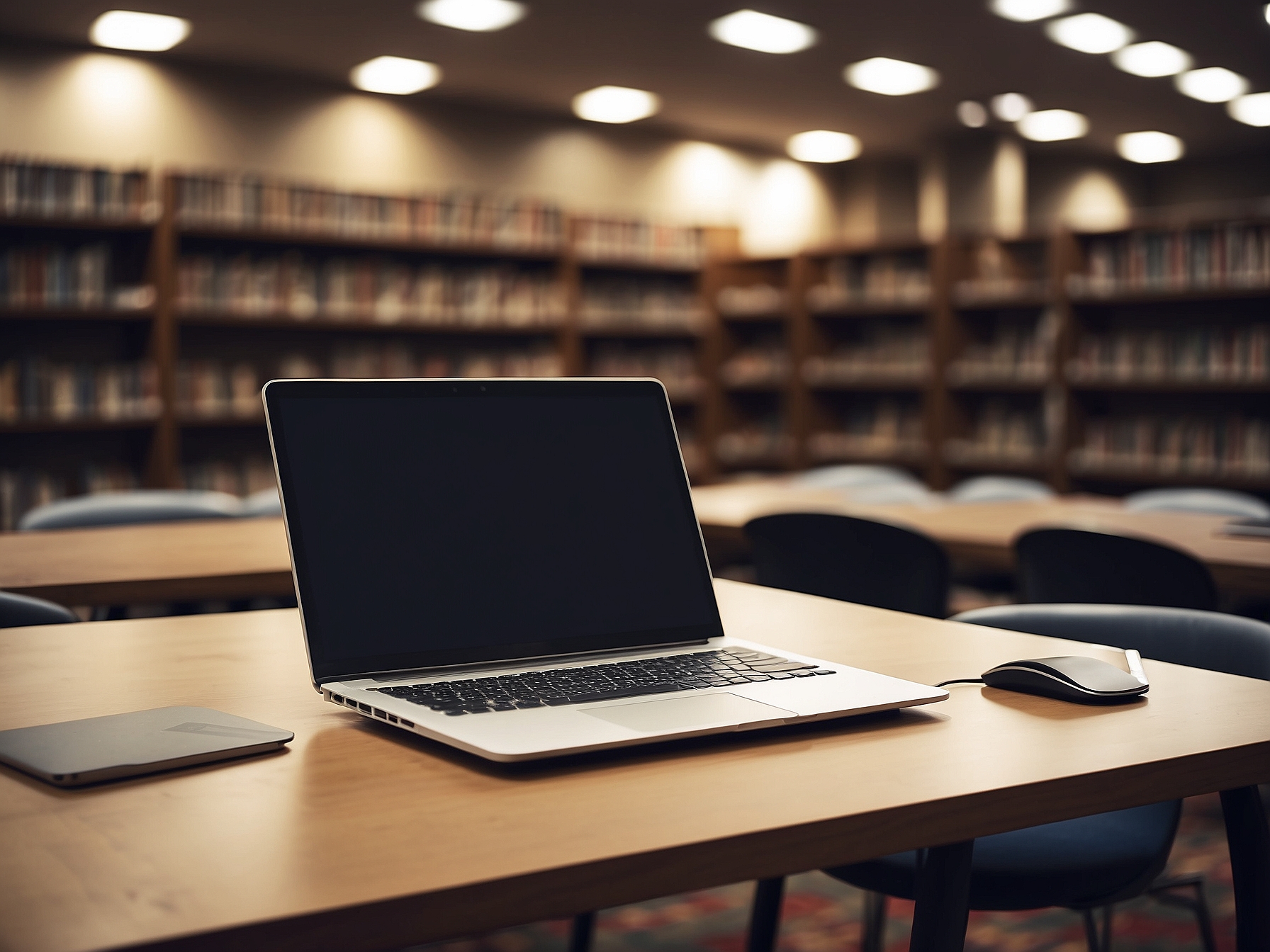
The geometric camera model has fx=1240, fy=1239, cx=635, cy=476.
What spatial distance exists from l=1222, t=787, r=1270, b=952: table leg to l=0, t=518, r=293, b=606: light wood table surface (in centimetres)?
112

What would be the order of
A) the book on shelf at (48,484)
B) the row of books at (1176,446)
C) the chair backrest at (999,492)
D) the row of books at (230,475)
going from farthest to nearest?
the row of books at (230,475), the row of books at (1176,446), the book on shelf at (48,484), the chair backrest at (999,492)

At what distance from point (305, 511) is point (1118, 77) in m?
6.82

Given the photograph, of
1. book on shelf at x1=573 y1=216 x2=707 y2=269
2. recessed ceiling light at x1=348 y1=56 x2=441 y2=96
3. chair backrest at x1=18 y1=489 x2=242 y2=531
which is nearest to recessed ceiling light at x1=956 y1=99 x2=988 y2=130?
book on shelf at x1=573 y1=216 x2=707 y2=269

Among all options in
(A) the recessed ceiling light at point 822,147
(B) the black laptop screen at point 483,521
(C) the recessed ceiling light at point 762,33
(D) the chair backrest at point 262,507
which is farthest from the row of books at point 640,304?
(B) the black laptop screen at point 483,521

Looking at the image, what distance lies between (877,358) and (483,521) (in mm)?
6492

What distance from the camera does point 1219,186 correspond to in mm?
9461

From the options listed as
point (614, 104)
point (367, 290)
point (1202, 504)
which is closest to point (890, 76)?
point (614, 104)

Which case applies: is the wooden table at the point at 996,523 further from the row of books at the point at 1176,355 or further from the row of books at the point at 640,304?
the row of books at the point at 640,304

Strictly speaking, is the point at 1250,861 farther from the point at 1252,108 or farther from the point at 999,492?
the point at 1252,108

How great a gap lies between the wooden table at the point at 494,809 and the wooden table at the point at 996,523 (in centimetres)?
150

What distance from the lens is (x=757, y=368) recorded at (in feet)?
25.7

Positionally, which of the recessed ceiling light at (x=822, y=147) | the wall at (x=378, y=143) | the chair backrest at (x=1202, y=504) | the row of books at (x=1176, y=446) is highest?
the recessed ceiling light at (x=822, y=147)

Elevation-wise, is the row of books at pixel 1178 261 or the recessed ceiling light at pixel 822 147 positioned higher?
the recessed ceiling light at pixel 822 147

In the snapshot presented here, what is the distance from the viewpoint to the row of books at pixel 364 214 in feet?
18.9
